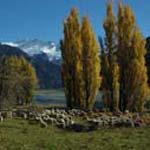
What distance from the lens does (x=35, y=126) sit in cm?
2944

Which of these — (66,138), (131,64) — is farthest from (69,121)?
(131,64)

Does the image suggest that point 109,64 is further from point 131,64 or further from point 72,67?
point 72,67

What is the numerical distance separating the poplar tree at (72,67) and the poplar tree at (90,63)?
44 centimetres

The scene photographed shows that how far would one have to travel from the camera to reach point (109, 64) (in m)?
45.5

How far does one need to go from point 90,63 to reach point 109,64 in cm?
164

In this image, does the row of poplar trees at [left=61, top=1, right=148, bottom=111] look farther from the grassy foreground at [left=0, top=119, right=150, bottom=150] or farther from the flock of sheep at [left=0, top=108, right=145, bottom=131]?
the grassy foreground at [left=0, top=119, right=150, bottom=150]

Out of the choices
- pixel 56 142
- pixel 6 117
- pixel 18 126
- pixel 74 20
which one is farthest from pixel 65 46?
pixel 56 142

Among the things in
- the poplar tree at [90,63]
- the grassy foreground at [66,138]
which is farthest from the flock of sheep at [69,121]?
the poplar tree at [90,63]

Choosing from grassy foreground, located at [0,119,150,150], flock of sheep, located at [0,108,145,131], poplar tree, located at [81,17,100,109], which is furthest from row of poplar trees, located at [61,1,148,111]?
grassy foreground, located at [0,119,150,150]

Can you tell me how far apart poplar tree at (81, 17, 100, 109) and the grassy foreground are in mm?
15827

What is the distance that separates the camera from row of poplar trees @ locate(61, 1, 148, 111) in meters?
45.1

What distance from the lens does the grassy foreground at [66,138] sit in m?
22.4

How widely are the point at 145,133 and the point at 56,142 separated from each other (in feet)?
17.6

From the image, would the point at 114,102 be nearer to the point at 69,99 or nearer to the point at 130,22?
the point at 69,99
